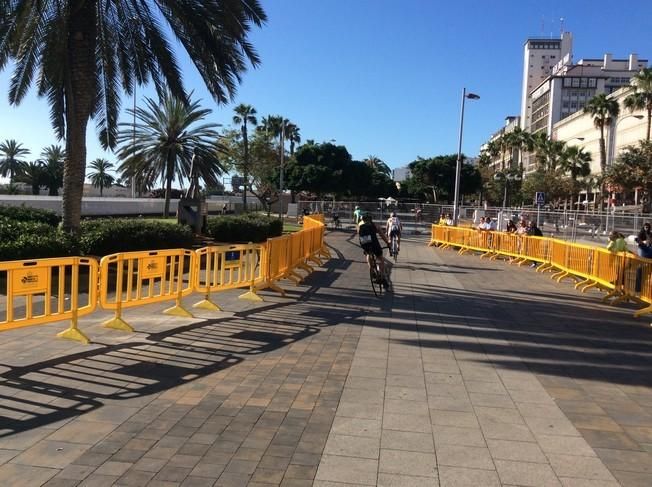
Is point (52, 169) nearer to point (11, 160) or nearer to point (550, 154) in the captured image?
point (11, 160)

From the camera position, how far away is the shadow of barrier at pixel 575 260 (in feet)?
36.9

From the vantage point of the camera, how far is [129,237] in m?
15.1

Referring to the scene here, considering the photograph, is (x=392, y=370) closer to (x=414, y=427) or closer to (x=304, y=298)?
(x=414, y=427)

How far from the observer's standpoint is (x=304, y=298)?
35.1 feet

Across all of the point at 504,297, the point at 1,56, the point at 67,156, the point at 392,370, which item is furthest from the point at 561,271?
the point at 1,56

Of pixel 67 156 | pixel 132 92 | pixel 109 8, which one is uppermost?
pixel 109 8

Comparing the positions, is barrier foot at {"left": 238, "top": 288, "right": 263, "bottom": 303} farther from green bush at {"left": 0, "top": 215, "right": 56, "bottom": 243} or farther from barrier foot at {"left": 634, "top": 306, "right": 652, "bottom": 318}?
barrier foot at {"left": 634, "top": 306, "right": 652, "bottom": 318}

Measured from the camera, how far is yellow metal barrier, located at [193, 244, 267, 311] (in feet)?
29.7

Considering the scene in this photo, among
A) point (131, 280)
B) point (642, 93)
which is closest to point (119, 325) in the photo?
point (131, 280)

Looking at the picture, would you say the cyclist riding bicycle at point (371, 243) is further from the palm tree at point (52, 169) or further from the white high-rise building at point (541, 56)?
the white high-rise building at point (541, 56)

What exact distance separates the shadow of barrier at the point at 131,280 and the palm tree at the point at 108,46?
166 inches

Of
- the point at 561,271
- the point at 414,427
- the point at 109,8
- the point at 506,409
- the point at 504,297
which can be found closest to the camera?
the point at 414,427

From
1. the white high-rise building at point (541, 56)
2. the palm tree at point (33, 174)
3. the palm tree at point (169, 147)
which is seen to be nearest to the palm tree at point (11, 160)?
the palm tree at point (33, 174)

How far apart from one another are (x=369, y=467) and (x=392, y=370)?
2413mm
